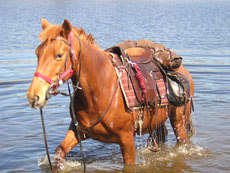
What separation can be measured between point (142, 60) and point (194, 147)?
2.34 metres

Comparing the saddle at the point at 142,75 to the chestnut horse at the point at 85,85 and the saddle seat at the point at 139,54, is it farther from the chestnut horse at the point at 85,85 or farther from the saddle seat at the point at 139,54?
the chestnut horse at the point at 85,85

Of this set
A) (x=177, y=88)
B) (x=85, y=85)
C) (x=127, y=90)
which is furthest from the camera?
(x=177, y=88)

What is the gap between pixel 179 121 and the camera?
22.3ft

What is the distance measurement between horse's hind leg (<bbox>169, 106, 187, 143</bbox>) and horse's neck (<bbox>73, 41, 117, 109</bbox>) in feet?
5.95

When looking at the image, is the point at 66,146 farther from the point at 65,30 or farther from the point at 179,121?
the point at 179,121

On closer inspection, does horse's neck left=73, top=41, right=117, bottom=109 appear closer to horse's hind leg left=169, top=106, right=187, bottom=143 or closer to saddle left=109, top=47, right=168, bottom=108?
saddle left=109, top=47, right=168, bottom=108

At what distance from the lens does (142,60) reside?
20.2 feet

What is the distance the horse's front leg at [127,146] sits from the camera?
17.5ft

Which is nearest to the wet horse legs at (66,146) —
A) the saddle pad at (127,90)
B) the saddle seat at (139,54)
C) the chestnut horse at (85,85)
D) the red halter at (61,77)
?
the chestnut horse at (85,85)

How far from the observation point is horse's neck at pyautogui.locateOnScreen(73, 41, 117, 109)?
185 inches

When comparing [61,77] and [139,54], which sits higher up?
[61,77]

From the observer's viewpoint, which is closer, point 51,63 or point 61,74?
point 51,63

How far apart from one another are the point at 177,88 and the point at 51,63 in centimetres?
274

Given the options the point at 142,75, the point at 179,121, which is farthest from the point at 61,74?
the point at 179,121
